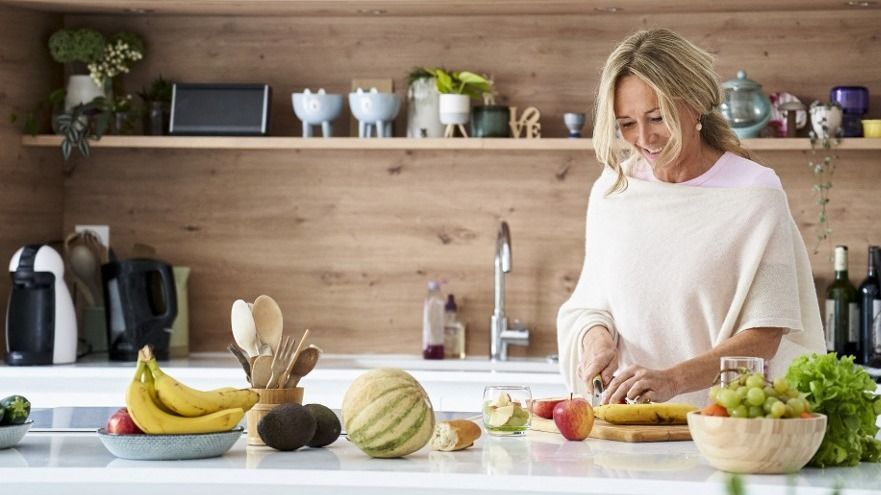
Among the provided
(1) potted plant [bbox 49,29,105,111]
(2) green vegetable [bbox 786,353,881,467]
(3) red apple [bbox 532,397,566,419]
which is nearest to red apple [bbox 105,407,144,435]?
(3) red apple [bbox 532,397,566,419]

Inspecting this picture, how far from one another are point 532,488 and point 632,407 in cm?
49

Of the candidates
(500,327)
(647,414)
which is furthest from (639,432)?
(500,327)

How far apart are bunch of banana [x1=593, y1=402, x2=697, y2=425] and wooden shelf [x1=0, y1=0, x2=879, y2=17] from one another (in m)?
2.03

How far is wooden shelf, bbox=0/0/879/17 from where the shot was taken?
4.01m

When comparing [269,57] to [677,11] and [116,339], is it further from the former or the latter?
[677,11]

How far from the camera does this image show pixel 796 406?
5.81 feet

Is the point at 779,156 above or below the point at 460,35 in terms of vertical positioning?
below

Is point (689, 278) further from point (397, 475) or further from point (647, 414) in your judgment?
point (397, 475)

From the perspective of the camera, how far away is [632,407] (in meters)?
2.19

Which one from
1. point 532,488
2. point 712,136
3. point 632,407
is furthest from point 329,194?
point 532,488

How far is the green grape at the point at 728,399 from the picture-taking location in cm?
178

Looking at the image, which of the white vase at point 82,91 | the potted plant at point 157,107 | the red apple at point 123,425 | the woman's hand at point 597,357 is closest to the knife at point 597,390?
the woman's hand at point 597,357

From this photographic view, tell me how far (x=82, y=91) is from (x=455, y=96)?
1.23 m

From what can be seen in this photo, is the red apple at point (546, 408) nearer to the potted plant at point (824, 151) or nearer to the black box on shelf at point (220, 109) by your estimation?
the potted plant at point (824, 151)
